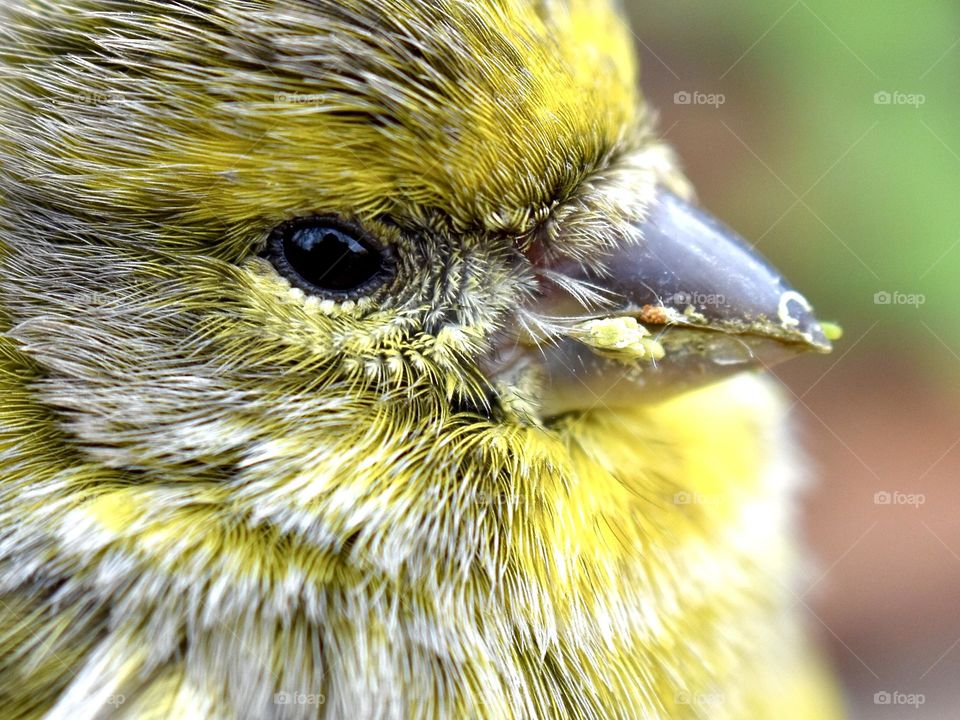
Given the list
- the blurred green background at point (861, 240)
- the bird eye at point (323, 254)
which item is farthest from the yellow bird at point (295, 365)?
the blurred green background at point (861, 240)

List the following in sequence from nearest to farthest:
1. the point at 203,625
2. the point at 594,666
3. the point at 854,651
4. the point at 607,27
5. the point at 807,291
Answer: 1. the point at 203,625
2. the point at 594,666
3. the point at 607,27
4. the point at 807,291
5. the point at 854,651

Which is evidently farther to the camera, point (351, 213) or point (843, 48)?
point (843, 48)

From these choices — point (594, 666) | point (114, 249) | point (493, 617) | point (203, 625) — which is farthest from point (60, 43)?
point (594, 666)

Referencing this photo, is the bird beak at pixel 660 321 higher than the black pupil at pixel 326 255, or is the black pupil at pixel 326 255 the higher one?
the bird beak at pixel 660 321

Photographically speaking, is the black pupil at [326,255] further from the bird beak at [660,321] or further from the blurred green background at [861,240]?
the blurred green background at [861,240]

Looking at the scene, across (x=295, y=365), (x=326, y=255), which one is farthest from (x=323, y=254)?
(x=295, y=365)

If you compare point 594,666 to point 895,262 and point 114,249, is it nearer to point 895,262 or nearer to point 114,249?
point 114,249

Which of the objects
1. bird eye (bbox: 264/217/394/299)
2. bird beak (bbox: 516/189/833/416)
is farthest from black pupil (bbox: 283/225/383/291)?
bird beak (bbox: 516/189/833/416)

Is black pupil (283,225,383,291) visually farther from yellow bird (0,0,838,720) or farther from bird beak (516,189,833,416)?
bird beak (516,189,833,416)
